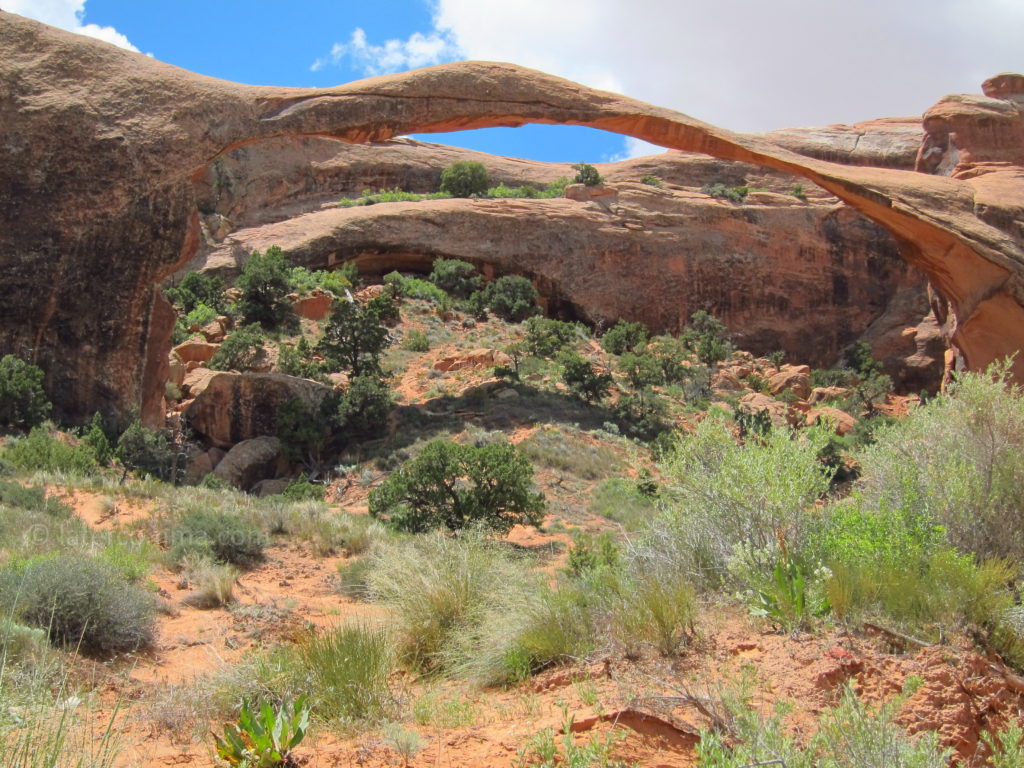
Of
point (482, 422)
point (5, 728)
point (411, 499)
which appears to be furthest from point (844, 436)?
point (5, 728)

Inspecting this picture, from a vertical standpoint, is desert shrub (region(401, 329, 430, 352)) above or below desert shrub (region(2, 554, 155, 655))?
below

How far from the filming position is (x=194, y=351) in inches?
840

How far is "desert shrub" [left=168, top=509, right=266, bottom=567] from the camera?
28.1 feet

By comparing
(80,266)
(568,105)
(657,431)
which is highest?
(568,105)

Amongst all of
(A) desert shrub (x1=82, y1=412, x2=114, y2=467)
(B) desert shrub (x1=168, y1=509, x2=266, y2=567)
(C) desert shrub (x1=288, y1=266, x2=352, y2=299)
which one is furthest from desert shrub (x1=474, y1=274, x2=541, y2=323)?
(B) desert shrub (x1=168, y1=509, x2=266, y2=567)

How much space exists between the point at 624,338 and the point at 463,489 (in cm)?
1443

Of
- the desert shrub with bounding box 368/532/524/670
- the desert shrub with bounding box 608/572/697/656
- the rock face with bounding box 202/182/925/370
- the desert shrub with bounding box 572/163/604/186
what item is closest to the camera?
the desert shrub with bounding box 608/572/697/656

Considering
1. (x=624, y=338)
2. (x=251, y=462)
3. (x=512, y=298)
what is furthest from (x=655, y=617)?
(x=512, y=298)

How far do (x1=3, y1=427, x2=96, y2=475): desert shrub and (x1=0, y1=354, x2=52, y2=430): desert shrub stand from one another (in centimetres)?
59

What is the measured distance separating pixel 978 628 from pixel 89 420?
45.5 ft

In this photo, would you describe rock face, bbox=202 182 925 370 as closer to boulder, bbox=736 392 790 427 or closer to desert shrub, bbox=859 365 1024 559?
boulder, bbox=736 392 790 427

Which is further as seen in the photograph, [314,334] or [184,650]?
[314,334]

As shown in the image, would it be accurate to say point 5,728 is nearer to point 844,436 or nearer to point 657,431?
point 657,431

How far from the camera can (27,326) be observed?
1452 cm
